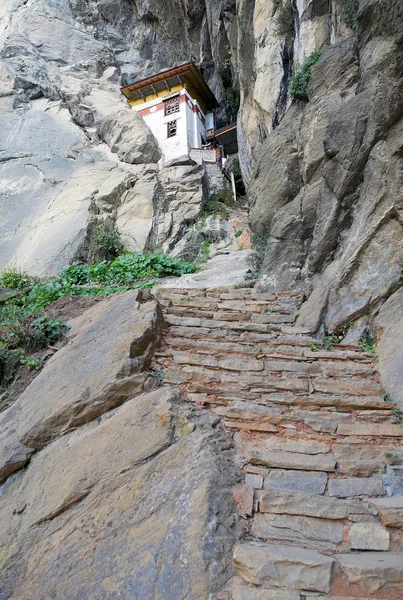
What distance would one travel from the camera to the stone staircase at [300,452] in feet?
8.31

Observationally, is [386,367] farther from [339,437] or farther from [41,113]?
[41,113]

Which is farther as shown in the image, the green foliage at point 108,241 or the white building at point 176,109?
the white building at point 176,109

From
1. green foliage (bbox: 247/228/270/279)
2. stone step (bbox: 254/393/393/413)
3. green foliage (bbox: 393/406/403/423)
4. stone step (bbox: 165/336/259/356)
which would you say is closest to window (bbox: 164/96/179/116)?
green foliage (bbox: 247/228/270/279)

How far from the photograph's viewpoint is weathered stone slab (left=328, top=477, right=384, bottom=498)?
10.5 feet

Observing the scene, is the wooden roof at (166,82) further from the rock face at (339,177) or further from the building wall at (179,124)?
the rock face at (339,177)

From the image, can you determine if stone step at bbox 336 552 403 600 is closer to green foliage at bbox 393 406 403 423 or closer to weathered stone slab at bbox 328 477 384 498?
weathered stone slab at bbox 328 477 384 498

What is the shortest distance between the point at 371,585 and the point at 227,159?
24.9 m

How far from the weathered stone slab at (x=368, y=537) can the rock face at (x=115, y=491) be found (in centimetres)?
79

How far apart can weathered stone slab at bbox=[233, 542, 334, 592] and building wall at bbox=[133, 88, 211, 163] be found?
73.1ft

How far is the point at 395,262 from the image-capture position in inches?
214

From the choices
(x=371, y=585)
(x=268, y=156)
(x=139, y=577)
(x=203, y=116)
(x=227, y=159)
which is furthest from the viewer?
(x=203, y=116)

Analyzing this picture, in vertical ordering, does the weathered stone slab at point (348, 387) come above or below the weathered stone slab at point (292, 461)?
above

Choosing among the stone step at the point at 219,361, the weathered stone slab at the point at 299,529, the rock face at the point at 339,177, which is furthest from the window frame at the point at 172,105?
the weathered stone slab at the point at 299,529

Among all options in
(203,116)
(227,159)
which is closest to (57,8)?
(203,116)
